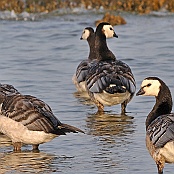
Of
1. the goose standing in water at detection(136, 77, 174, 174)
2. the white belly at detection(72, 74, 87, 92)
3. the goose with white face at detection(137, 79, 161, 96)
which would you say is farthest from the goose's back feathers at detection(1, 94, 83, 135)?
the white belly at detection(72, 74, 87, 92)

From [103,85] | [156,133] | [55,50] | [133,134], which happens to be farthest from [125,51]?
[156,133]

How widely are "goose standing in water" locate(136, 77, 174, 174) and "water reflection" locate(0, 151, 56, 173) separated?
1.34 m

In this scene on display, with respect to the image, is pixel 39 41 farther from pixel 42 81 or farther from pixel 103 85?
pixel 103 85

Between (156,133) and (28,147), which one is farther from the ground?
(156,133)

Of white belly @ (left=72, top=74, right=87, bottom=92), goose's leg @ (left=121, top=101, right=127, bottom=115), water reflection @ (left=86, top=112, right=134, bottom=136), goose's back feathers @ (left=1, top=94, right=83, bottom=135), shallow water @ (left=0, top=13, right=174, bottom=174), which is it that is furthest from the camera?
white belly @ (left=72, top=74, right=87, bottom=92)

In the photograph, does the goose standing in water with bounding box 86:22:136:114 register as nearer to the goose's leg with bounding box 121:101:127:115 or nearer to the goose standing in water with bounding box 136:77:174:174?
the goose's leg with bounding box 121:101:127:115

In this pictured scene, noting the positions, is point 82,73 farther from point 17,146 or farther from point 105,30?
point 17,146

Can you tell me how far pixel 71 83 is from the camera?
48.7 feet

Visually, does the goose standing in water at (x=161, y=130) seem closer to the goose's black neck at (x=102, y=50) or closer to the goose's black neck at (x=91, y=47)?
the goose's black neck at (x=102, y=50)

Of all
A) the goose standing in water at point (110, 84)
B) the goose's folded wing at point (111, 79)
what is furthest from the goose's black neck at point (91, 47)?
the goose's folded wing at point (111, 79)

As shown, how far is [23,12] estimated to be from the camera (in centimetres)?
2669

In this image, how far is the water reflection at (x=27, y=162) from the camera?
8.59 m

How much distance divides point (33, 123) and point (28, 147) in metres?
0.79

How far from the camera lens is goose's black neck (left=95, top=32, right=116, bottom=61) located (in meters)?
13.2
